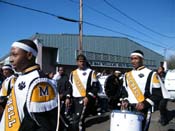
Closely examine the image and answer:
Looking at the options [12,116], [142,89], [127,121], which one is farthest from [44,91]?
[142,89]

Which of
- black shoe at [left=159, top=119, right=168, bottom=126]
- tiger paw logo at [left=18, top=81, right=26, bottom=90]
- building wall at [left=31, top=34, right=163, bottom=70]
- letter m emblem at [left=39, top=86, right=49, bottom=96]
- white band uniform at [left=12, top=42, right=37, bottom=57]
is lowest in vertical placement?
black shoe at [left=159, top=119, right=168, bottom=126]

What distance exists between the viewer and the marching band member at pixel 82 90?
704 centimetres

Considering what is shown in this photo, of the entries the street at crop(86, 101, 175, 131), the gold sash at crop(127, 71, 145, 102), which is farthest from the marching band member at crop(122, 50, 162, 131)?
the street at crop(86, 101, 175, 131)

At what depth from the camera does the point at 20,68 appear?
2836 mm

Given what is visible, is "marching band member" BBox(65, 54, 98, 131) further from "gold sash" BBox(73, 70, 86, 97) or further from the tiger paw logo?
the tiger paw logo

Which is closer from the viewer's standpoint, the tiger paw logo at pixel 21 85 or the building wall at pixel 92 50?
the tiger paw logo at pixel 21 85

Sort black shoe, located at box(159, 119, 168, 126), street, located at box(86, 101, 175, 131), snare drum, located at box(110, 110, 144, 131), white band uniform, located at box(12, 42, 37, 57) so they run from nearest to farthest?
1. white band uniform, located at box(12, 42, 37, 57)
2. snare drum, located at box(110, 110, 144, 131)
3. street, located at box(86, 101, 175, 131)
4. black shoe, located at box(159, 119, 168, 126)

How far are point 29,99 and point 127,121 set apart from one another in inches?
92.0

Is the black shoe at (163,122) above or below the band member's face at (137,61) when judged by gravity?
below

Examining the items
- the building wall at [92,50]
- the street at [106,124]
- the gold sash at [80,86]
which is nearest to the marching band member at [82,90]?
the gold sash at [80,86]

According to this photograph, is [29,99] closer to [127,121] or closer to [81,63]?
[127,121]

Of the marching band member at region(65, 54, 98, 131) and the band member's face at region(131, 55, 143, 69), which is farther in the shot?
the marching band member at region(65, 54, 98, 131)

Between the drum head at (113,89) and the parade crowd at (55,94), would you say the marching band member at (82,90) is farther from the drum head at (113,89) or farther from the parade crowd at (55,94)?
the drum head at (113,89)

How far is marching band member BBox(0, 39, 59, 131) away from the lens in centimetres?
263
